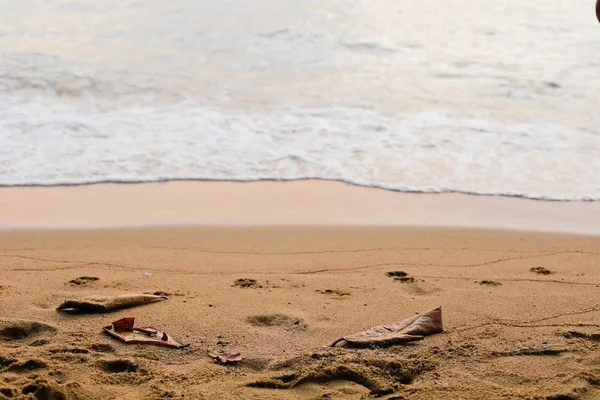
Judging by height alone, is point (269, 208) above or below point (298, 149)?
below

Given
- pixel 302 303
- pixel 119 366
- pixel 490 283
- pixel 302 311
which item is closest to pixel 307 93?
pixel 490 283

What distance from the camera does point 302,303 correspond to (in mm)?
3666

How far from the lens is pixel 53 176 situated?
19.7ft

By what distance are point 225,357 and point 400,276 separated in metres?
1.58

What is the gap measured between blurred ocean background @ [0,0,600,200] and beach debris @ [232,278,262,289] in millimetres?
2069

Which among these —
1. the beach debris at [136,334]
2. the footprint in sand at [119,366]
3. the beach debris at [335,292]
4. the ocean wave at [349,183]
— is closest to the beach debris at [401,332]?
the beach debris at [335,292]

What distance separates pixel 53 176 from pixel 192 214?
57.5 inches

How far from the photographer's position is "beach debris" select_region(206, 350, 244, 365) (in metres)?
2.95

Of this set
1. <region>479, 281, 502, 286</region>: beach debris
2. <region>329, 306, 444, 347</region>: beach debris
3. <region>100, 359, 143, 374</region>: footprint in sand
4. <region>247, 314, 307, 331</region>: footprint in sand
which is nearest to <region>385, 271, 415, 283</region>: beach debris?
<region>479, 281, 502, 286</region>: beach debris

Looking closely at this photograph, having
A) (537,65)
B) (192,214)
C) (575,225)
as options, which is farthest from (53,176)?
(537,65)

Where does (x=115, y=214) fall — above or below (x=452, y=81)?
below

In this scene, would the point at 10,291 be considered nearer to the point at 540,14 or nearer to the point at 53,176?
the point at 53,176

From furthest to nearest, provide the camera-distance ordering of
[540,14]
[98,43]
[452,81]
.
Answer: [540,14]
[98,43]
[452,81]

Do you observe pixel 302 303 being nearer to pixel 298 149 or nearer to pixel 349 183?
pixel 349 183
